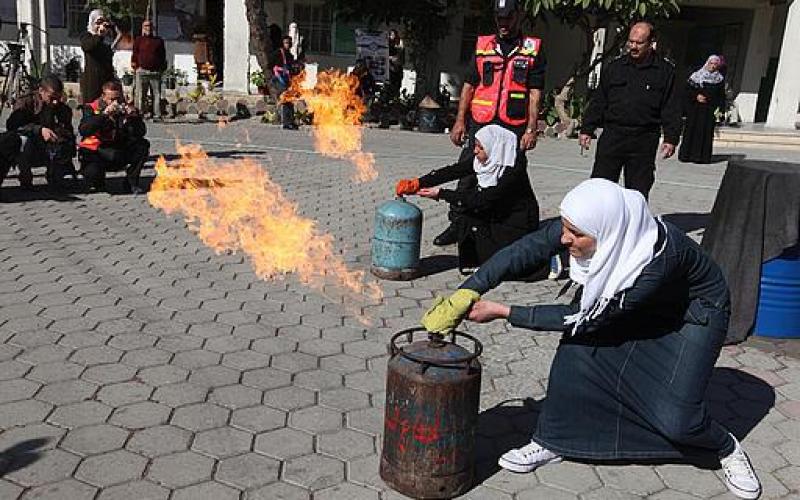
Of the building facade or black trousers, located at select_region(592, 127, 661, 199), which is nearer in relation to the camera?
black trousers, located at select_region(592, 127, 661, 199)

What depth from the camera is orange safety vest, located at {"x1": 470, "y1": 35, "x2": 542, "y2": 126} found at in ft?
20.7

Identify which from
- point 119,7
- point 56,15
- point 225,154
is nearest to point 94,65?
point 225,154

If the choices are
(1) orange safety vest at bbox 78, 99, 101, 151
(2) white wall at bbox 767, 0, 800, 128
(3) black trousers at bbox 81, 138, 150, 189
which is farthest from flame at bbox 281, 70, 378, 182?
(2) white wall at bbox 767, 0, 800, 128

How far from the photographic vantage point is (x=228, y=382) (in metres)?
4.10

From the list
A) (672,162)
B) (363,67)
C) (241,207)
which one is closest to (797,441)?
(241,207)

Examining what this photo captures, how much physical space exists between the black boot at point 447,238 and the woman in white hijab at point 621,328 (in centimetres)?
373

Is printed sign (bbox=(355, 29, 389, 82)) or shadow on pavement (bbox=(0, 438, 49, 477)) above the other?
printed sign (bbox=(355, 29, 389, 82))

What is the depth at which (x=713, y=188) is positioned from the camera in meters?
11.4

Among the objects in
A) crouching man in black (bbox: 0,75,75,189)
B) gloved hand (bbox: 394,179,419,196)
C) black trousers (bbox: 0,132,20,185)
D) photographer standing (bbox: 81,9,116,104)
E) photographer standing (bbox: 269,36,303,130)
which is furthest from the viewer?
photographer standing (bbox: 269,36,303,130)

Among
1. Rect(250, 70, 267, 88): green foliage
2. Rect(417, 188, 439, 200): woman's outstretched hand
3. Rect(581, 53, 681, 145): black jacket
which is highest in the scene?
Rect(581, 53, 681, 145): black jacket

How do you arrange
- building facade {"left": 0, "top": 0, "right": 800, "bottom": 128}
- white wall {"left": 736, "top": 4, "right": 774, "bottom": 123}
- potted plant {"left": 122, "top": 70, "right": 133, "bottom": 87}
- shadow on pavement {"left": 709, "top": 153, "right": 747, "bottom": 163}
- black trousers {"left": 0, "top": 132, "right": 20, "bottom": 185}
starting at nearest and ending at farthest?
black trousers {"left": 0, "top": 132, "right": 20, "bottom": 185}, shadow on pavement {"left": 709, "top": 153, "right": 747, "bottom": 163}, potted plant {"left": 122, "top": 70, "right": 133, "bottom": 87}, building facade {"left": 0, "top": 0, "right": 800, "bottom": 128}, white wall {"left": 736, "top": 4, "right": 774, "bottom": 123}

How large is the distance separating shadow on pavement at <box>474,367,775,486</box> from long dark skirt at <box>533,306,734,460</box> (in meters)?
0.14

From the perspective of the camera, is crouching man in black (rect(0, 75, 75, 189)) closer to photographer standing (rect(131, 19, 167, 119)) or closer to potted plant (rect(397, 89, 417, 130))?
photographer standing (rect(131, 19, 167, 119))

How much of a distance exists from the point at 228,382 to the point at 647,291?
2.34 meters
